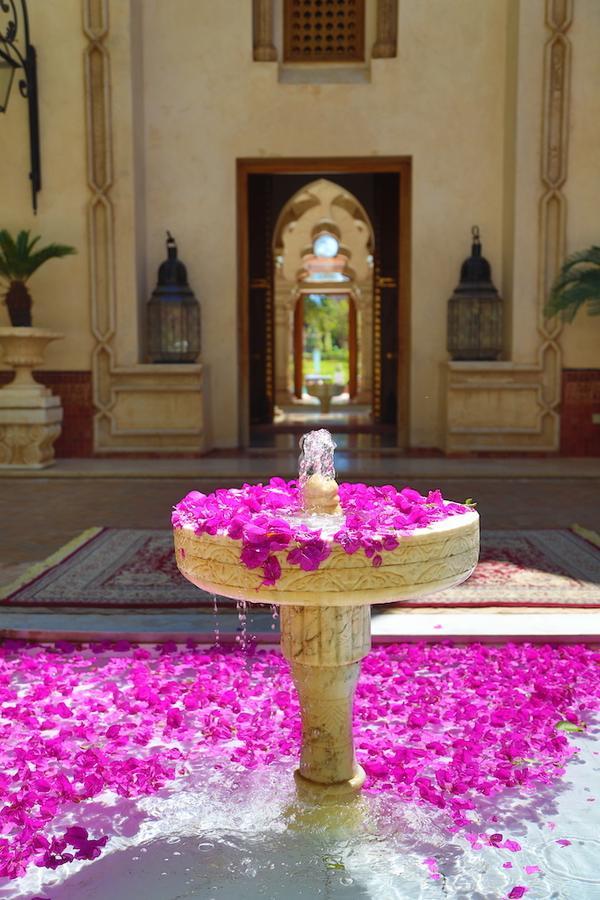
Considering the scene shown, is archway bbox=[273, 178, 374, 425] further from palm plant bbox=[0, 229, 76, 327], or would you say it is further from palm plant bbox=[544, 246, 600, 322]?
palm plant bbox=[0, 229, 76, 327]

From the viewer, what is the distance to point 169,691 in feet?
10.3

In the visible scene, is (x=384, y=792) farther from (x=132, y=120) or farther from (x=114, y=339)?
(x=132, y=120)

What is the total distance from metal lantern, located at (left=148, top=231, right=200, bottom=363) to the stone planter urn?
1136 mm

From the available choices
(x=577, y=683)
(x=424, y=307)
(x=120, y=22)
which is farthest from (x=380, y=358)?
(x=577, y=683)

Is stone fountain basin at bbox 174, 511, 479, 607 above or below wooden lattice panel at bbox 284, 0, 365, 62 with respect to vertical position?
below

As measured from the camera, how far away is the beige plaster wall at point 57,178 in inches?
351

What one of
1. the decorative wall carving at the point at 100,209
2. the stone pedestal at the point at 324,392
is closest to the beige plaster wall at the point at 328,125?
the decorative wall carving at the point at 100,209

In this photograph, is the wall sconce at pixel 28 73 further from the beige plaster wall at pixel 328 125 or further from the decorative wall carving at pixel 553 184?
the decorative wall carving at pixel 553 184

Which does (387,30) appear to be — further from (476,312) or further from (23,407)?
(23,407)

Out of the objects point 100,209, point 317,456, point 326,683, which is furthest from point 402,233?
point 326,683

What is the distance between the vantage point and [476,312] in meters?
9.09

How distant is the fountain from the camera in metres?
2.01

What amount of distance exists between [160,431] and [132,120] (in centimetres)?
304

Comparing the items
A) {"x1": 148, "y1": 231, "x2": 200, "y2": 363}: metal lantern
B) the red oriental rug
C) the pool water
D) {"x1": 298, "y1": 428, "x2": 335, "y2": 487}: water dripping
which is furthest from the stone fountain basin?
{"x1": 148, "y1": 231, "x2": 200, "y2": 363}: metal lantern
